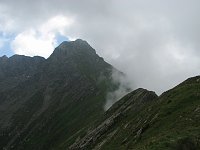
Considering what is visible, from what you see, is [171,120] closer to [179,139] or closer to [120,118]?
[179,139]

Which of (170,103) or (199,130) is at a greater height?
(170,103)

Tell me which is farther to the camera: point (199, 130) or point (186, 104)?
point (186, 104)

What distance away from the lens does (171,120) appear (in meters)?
65.3

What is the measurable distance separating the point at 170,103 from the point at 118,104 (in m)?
72.8

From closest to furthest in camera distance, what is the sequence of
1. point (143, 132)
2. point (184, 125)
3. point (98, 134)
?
point (184, 125) → point (143, 132) → point (98, 134)

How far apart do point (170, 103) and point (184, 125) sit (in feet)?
73.0

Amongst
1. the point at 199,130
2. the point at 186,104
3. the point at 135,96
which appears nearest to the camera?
the point at 199,130

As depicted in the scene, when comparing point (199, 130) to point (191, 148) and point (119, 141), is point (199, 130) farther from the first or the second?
point (119, 141)

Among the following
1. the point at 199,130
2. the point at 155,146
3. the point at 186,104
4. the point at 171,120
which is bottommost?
the point at 155,146

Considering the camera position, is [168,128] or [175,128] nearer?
[175,128]

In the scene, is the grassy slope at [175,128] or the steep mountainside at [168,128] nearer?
the grassy slope at [175,128]

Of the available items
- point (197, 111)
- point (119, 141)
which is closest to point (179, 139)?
point (197, 111)

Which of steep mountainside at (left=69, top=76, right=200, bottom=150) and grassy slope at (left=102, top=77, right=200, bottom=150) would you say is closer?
grassy slope at (left=102, top=77, right=200, bottom=150)

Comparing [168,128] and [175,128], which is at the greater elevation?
[168,128]
